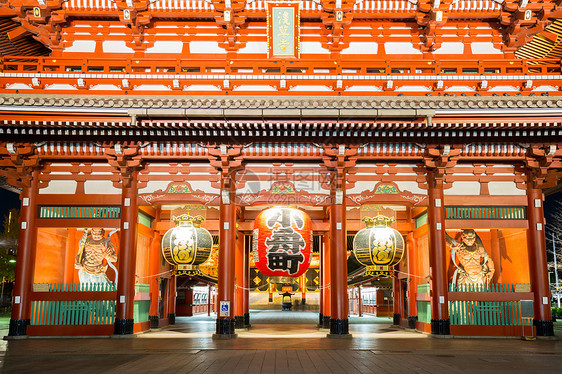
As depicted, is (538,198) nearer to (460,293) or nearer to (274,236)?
(460,293)

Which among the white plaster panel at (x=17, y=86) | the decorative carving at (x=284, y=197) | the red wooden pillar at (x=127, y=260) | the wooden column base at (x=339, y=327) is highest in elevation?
the white plaster panel at (x=17, y=86)

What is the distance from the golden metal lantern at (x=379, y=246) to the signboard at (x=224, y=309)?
3576mm

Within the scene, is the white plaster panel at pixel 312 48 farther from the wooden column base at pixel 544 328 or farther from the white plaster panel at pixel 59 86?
the wooden column base at pixel 544 328

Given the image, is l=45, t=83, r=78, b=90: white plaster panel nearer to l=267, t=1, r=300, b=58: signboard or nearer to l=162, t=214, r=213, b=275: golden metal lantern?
l=162, t=214, r=213, b=275: golden metal lantern

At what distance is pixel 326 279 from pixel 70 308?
29.5 feet

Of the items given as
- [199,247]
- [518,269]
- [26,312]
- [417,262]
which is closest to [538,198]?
[518,269]

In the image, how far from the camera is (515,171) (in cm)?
1337

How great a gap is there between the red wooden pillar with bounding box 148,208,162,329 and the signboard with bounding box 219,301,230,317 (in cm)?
466

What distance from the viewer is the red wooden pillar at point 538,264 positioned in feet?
40.7

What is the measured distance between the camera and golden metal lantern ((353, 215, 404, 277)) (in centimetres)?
1193

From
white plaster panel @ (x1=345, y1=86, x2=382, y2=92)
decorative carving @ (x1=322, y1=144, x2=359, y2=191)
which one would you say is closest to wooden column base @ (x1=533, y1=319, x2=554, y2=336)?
decorative carving @ (x1=322, y1=144, x2=359, y2=191)

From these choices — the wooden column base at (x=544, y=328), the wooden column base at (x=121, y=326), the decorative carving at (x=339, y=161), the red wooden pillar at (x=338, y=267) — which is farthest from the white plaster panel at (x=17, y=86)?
the wooden column base at (x=544, y=328)

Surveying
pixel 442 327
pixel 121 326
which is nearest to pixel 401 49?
pixel 442 327

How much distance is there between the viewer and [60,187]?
43.5ft
